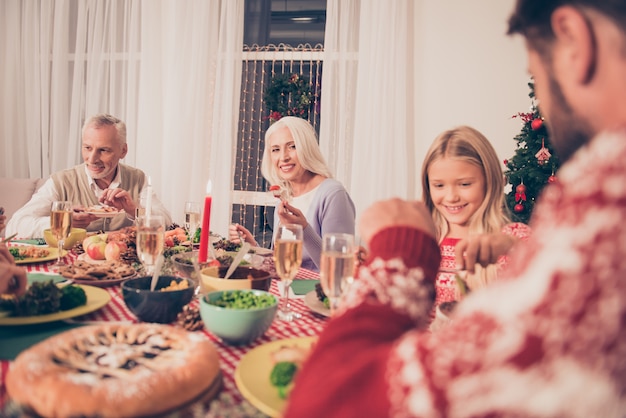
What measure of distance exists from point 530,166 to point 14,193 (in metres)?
3.90

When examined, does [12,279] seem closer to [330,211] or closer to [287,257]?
[287,257]

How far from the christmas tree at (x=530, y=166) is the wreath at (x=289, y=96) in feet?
5.55

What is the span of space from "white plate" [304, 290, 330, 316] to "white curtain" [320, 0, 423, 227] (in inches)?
106

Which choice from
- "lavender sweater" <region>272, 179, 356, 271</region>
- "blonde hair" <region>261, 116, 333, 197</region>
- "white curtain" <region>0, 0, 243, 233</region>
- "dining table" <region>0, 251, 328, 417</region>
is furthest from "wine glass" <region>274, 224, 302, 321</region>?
"white curtain" <region>0, 0, 243, 233</region>

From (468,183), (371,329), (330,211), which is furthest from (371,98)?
(371,329)

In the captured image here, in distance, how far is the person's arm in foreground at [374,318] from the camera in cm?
46

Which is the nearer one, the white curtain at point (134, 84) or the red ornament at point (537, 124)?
the red ornament at point (537, 124)

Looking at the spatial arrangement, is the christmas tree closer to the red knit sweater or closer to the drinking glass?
the drinking glass

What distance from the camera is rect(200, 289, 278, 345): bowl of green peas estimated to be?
0.89 meters

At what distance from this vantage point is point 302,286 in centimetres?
147

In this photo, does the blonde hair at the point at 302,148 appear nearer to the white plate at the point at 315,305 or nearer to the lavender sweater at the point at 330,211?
the lavender sweater at the point at 330,211

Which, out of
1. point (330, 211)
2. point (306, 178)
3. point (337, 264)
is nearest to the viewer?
point (337, 264)

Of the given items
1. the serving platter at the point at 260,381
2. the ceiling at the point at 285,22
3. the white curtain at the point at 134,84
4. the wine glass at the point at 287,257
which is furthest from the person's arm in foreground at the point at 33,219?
the ceiling at the point at 285,22

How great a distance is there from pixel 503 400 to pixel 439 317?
56 cm
